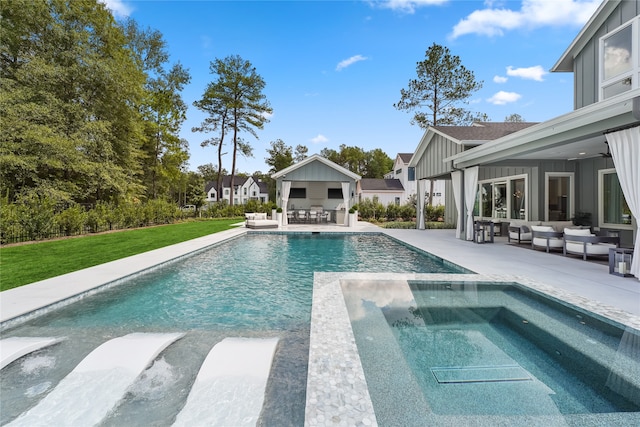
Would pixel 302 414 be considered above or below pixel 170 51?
below

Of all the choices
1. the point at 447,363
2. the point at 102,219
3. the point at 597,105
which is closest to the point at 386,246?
the point at 597,105

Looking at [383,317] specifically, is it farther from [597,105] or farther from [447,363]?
[597,105]

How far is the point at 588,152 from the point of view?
8.69 m

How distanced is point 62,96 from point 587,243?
2229cm

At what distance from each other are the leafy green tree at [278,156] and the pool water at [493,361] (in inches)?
1452

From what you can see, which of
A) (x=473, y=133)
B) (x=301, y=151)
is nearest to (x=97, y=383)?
(x=473, y=133)

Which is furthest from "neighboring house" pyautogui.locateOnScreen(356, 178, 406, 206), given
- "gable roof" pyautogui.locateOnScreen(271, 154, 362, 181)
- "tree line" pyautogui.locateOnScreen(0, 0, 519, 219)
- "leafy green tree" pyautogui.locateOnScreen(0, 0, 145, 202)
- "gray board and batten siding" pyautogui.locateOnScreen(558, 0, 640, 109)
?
"gray board and batten siding" pyautogui.locateOnScreen(558, 0, 640, 109)

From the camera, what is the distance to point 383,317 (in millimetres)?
4090

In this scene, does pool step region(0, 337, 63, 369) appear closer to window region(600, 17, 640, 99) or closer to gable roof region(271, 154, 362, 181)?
window region(600, 17, 640, 99)

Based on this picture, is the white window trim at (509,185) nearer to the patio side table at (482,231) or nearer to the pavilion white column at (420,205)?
the patio side table at (482,231)

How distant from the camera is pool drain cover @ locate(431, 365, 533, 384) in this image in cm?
270

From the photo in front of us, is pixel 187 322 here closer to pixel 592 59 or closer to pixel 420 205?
pixel 592 59

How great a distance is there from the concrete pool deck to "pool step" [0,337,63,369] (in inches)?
21.3

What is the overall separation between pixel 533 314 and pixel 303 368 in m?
3.18
